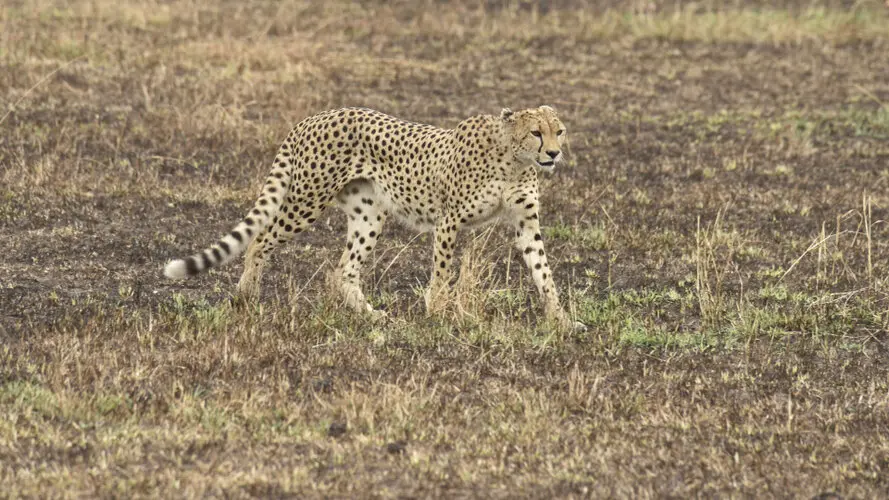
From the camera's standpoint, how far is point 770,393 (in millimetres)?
5926

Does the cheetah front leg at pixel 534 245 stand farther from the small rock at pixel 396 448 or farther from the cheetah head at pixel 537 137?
the small rock at pixel 396 448

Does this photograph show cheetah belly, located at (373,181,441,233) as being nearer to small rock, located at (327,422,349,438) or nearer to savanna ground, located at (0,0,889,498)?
savanna ground, located at (0,0,889,498)

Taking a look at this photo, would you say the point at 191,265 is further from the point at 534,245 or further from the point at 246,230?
the point at 534,245

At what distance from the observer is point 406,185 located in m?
7.13

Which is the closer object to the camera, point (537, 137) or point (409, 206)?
point (537, 137)

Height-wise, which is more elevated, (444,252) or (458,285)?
(444,252)

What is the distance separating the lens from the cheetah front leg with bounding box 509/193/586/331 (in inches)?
268

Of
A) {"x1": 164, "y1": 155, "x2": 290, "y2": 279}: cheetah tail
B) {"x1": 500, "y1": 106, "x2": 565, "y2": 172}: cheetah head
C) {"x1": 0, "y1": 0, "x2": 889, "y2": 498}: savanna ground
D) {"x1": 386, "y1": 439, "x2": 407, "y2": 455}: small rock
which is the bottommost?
{"x1": 0, "y1": 0, "x2": 889, "y2": 498}: savanna ground

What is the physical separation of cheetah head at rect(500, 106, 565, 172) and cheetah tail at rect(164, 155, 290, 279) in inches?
49.7

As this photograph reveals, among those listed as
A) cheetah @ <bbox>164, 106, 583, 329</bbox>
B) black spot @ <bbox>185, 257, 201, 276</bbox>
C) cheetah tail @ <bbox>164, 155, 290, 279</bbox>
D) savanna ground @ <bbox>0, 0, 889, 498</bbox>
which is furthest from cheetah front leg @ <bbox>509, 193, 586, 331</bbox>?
black spot @ <bbox>185, 257, 201, 276</bbox>

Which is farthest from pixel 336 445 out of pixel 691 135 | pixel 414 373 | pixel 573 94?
pixel 573 94

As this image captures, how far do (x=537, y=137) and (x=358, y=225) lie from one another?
4.01 ft

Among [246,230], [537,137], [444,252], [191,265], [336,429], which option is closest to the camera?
[336,429]

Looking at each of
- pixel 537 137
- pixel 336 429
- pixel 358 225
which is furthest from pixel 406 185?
pixel 336 429
